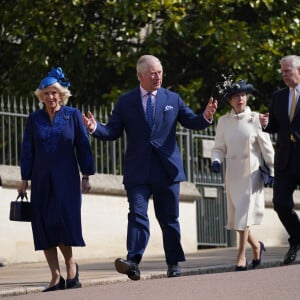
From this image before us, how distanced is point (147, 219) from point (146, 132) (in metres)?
0.73

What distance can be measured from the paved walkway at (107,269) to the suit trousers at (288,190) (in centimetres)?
44

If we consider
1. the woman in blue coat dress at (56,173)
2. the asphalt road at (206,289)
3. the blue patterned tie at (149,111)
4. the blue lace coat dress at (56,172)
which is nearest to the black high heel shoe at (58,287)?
the woman in blue coat dress at (56,173)

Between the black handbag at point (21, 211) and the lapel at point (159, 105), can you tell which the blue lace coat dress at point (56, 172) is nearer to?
the black handbag at point (21, 211)

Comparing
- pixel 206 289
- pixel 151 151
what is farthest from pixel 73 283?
pixel 206 289

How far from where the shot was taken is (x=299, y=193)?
69.6ft

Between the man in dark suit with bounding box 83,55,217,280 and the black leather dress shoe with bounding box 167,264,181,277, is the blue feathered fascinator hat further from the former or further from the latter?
the black leather dress shoe with bounding box 167,264,181,277

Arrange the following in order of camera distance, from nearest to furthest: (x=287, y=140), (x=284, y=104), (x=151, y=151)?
(x=151, y=151) → (x=287, y=140) → (x=284, y=104)

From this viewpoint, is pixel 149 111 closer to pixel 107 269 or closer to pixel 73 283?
pixel 73 283

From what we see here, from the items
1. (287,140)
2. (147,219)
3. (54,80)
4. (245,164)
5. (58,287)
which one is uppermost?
(54,80)

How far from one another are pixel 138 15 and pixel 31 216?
9.73 m

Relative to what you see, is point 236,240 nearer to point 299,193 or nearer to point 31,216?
point 299,193

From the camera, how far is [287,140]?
1338 cm

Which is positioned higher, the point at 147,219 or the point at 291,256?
the point at 147,219

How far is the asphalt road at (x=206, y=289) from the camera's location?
10.0 meters
